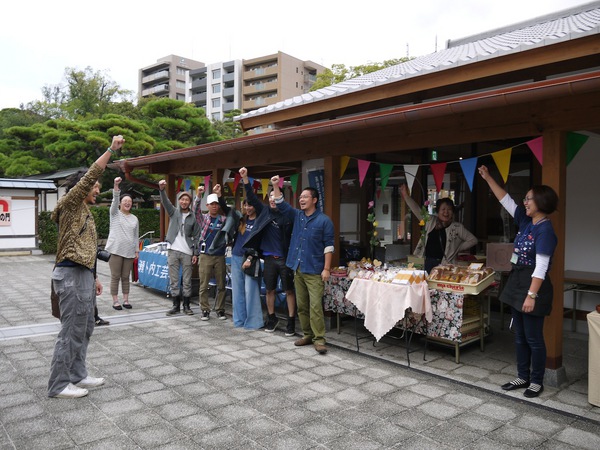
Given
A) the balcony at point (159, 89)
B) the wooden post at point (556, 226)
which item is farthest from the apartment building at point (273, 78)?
the wooden post at point (556, 226)

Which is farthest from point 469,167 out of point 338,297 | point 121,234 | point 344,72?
point 344,72

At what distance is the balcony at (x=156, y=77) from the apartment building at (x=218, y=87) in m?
4.44

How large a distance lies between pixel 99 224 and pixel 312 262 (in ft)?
53.6

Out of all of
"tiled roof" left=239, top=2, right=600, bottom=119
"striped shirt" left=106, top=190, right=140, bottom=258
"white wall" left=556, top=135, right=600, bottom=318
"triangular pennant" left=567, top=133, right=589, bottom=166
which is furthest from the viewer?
"striped shirt" left=106, top=190, right=140, bottom=258

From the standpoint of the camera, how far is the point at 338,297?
580 centimetres

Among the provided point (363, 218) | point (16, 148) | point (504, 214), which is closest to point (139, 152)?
point (16, 148)

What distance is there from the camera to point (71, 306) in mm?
3752

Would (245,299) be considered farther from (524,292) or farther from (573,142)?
(573,142)

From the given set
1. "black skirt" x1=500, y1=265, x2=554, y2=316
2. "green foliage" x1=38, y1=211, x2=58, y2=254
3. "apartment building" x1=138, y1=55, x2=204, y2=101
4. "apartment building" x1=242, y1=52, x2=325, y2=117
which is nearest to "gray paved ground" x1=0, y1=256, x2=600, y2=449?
"black skirt" x1=500, y1=265, x2=554, y2=316

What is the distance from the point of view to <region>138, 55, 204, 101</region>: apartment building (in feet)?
230

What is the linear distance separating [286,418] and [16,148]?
2744cm

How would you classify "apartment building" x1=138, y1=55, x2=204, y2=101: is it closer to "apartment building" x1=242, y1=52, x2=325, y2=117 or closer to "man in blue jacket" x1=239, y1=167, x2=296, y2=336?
"apartment building" x1=242, y1=52, x2=325, y2=117

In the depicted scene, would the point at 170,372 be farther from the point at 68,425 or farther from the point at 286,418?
the point at 286,418

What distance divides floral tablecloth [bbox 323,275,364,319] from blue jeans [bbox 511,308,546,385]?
6.38 feet
